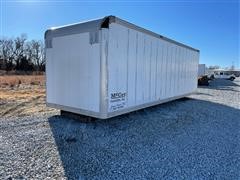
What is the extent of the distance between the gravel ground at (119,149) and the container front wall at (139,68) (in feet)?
2.70

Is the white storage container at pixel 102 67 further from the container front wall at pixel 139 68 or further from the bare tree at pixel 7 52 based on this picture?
the bare tree at pixel 7 52

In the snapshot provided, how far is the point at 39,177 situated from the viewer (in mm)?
2990

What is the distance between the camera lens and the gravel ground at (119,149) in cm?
324

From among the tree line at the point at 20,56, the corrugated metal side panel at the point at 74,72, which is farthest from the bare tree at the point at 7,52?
the corrugated metal side panel at the point at 74,72

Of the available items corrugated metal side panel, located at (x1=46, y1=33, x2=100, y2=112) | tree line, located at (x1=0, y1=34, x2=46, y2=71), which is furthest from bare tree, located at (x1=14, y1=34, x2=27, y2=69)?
corrugated metal side panel, located at (x1=46, y1=33, x2=100, y2=112)

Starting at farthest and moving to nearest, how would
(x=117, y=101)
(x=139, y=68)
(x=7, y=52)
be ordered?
1. (x=7, y=52)
2. (x=139, y=68)
3. (x=117, y=101)

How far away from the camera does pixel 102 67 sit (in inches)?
190

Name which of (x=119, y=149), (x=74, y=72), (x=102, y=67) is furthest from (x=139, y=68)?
(x=119, y=149)

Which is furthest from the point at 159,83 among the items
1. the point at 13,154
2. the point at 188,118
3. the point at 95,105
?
the point at 13,154

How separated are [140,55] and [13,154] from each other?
4128 millimetres

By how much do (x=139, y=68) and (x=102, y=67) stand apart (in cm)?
163

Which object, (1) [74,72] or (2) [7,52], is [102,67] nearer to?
A: (1) [74,72]

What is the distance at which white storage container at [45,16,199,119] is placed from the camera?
4.88m

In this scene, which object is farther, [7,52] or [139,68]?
[7,52]
